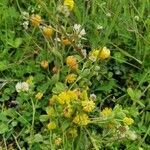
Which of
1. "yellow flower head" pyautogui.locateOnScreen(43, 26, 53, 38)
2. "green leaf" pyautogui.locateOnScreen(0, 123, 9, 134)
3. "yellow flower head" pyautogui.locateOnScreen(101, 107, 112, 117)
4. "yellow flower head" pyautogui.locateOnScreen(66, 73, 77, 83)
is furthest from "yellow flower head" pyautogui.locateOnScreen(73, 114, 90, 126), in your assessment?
"yellow flower head" pyautogui.locateOnScreen(43, 26, 53, 38)

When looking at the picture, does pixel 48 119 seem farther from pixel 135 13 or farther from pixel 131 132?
pixel 135 13

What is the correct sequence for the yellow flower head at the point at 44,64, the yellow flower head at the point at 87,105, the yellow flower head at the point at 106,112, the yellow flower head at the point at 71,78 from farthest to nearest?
the yellow flower head at the point at 44,64, the yellow flower head at the point at 71,78, the yellow flower head at the point at 106,112, the yellow flower head at the point at 87,105

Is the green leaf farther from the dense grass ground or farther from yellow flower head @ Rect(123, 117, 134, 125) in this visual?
yellow flower head @ Rect(123, 117, 134, 125)

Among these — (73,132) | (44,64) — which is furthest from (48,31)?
(73,132)

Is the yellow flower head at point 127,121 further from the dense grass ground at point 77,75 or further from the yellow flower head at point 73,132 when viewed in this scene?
the yellow flower head at point 73,132

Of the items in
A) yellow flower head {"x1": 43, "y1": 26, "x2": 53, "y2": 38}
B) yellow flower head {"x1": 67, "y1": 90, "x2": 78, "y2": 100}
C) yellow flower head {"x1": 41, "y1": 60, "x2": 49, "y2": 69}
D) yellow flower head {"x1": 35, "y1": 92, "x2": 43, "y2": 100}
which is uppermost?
yellow flower head {"x1": 43, "y1": 26, "x2": 53, "y2": 38}

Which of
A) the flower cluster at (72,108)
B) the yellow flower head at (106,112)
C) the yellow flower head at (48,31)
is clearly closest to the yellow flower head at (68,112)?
the flower cluster at (72,108)

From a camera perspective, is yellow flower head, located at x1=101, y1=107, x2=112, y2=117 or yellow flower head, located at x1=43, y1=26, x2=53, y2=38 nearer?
yellow flower head, located at x1=101, y1=107, x2=112, y2=117

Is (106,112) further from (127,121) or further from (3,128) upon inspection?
(3,128)
